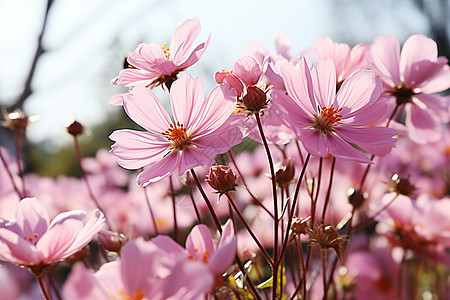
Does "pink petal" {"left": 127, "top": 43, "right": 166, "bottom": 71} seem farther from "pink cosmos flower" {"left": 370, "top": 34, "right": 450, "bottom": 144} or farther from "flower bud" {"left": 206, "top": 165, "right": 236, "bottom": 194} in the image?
"pink cosmos flower" {"left": 370, "top": 34, "right": 450, "bottom": 144}

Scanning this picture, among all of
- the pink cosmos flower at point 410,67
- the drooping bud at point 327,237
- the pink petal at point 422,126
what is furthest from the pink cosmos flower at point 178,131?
the pink petal at point 422,126

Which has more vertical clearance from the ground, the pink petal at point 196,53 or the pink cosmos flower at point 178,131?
the pink petal at point 196,53

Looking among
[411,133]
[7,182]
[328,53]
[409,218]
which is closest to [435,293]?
[409,218]

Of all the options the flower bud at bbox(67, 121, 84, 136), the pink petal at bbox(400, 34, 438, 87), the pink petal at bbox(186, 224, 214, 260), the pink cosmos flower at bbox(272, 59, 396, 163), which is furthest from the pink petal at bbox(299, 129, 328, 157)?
the flower bud at bbox(67, 121, 84, 136)

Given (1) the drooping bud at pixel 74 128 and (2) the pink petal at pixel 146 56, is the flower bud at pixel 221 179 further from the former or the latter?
(1) the drooping bud at pixel 74 128

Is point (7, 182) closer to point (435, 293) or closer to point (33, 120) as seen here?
point (33, 120)

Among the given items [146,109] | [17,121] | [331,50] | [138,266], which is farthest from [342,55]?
[17,121]
